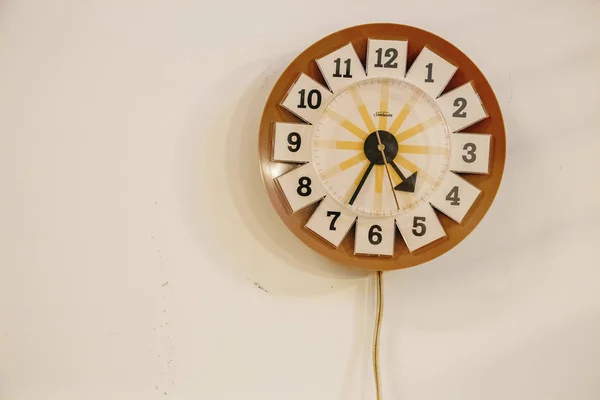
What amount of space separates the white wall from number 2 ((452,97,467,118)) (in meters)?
0.13

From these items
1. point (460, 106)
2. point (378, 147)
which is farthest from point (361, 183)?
point (460, 106)

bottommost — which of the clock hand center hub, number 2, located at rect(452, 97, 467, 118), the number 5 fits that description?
the number 5

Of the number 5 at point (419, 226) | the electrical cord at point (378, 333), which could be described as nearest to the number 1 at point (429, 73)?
the number 5 at point (419, 226)

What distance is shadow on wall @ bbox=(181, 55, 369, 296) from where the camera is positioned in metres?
0.99

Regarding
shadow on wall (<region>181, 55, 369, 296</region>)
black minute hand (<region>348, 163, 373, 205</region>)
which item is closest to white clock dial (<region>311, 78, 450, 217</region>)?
black minute hand (<region>348, 163, 373, 205</region>)

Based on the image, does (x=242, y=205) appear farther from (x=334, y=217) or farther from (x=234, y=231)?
(x=334, y=217)

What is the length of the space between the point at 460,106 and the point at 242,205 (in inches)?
19.4

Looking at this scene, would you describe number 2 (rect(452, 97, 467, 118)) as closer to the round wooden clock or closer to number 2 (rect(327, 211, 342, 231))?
the round wooden clock

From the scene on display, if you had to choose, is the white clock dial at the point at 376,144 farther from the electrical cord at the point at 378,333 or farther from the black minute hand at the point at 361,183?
the electrical cord at the point at 378,333

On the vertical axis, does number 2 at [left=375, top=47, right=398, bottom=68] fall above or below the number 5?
above

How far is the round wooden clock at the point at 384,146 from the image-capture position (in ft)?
3.00

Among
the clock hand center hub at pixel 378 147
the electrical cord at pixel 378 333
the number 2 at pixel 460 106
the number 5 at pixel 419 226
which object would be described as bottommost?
the electrical cord at pixel 378 333

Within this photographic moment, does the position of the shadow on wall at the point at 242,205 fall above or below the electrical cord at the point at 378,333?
above

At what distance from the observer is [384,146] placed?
0.91 meters
